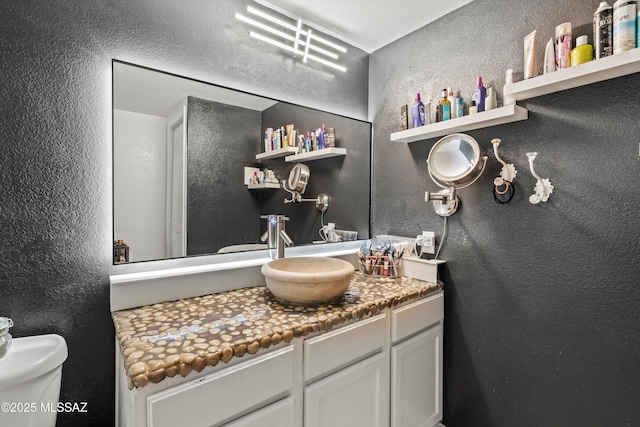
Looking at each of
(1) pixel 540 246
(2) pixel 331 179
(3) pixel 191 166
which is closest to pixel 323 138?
(2) pixel 331 179

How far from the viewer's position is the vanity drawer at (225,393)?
0.86 meters

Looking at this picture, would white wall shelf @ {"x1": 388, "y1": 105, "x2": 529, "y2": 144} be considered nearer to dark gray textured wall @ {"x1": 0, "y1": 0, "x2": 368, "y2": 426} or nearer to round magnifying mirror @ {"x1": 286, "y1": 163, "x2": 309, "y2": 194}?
round magnifying mirror @ {"x1": 286, "y1": 163, "x2": 309, "y2": 194}

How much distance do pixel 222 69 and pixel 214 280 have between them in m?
1.08

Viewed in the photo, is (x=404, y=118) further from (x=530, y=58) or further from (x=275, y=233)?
(x=275, y=233)

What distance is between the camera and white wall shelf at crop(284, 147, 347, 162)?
6.15 ft

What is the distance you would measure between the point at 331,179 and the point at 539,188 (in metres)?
1.14

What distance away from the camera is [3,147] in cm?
110

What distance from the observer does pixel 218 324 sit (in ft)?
3.70

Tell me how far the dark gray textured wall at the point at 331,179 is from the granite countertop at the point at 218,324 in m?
0.50

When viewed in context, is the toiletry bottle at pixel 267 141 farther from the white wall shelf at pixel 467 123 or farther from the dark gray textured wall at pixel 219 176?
the white wall shelf at pixel 467 123

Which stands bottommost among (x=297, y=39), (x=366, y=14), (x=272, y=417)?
(x=272, y=417)

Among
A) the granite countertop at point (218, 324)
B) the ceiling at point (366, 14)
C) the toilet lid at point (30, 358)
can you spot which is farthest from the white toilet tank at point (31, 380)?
the ceiling at point (366, 14)

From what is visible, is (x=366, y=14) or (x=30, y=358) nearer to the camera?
(x=30, y=358)

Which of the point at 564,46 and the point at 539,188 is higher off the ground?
the point at 564,46
